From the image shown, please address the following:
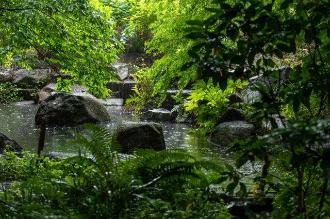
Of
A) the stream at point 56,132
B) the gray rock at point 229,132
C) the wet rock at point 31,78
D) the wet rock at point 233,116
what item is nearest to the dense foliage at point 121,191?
the stream at point 56,132

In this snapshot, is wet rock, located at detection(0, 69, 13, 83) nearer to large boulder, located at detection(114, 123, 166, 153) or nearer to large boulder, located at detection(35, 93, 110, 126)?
large boulder, located at detection(35, 93, 110, 126)

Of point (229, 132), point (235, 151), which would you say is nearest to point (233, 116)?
point (229, 132)

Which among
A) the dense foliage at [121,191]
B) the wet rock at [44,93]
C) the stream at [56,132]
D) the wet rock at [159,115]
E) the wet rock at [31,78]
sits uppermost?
the wet rock at [31,78]

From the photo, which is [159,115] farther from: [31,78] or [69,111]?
[31,78]

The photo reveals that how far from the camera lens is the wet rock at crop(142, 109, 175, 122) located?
14.9 meters

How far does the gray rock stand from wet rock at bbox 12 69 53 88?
385 inches

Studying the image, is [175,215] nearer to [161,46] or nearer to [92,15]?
[161,46]

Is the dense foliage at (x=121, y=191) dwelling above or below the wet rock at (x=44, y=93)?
below

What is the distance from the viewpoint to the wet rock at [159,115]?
14.9m

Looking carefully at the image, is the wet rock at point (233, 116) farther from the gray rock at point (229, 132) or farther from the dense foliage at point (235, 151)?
the dense foliage at point (235, 151)

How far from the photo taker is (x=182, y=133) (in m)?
12.7

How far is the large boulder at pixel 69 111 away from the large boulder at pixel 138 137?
402 centimetres

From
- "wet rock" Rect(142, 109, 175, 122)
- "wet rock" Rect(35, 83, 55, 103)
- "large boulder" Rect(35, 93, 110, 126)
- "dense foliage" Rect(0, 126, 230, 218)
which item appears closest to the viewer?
"dense foliage" Rect(0, 126, 230, 218)

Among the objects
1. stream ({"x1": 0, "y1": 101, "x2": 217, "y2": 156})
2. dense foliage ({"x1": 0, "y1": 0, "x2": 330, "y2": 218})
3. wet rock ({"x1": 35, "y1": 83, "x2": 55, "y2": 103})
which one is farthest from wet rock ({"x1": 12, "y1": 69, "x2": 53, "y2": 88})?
dense foliage ({"x1": 0, "y1": 0, "x2": 330, "y2": 218})
